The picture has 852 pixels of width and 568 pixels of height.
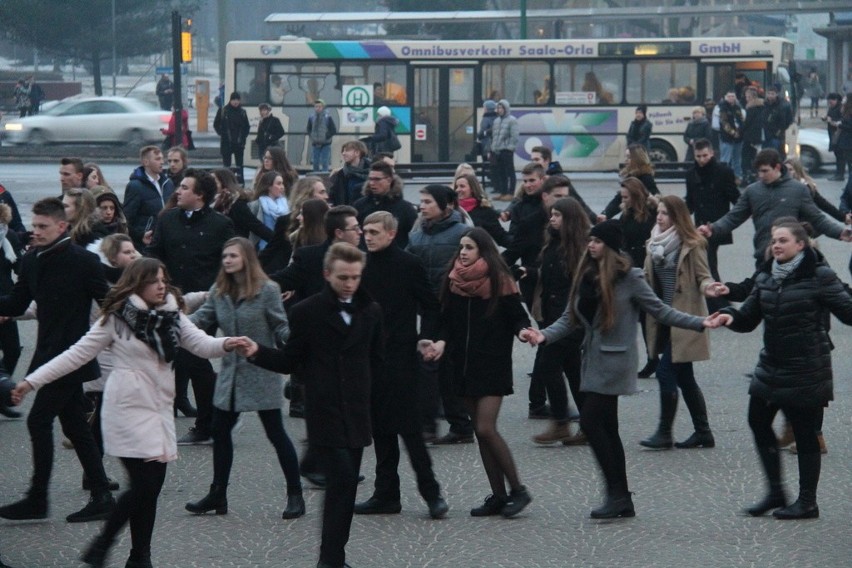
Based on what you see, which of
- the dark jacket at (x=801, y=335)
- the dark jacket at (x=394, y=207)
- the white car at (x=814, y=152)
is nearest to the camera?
the dark jacket at (x=801, y=335)

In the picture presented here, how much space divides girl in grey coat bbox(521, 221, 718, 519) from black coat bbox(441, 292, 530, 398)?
0.51 feet

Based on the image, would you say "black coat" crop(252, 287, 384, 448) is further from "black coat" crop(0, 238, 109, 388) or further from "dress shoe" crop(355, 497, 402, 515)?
"black coat" crop(0, 238, 109, 388)

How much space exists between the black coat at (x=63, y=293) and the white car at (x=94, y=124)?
31.4m

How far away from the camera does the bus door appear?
29.4m

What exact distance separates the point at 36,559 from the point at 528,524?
233cm

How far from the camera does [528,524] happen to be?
7.04 metres

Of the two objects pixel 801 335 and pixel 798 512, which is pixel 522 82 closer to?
pixel 801 335

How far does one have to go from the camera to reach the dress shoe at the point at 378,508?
728 cm

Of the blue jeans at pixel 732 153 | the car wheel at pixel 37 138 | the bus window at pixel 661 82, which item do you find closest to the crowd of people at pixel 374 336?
the blue jeans at pixel 732 153

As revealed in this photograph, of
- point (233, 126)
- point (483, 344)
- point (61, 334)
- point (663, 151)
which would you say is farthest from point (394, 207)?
point (663, 151)

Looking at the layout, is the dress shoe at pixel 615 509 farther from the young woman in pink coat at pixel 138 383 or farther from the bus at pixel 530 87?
the bus at pixel 530 87

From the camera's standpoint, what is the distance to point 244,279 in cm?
738

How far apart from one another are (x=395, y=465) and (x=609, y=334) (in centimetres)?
127

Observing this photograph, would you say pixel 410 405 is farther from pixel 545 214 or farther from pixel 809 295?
pixel 545 214
